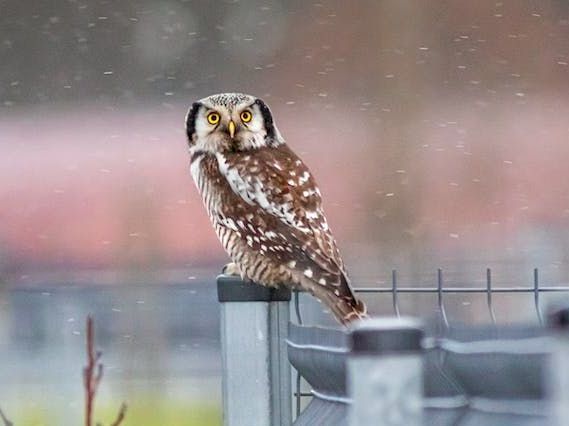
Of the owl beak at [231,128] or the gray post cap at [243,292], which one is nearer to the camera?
the gray post cap at [243,292]

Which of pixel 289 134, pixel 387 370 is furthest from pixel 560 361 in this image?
pixel 289 134

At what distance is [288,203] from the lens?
2.99 metres

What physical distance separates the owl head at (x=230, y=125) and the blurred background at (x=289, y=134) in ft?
20.6

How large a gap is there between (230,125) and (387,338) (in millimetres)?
2179

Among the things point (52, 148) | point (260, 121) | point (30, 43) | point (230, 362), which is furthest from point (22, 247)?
point (230, 362)

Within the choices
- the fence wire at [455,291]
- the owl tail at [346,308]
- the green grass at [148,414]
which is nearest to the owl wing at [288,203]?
the owl tail at [346,308]

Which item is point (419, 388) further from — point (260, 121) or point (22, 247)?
point (22, 247)

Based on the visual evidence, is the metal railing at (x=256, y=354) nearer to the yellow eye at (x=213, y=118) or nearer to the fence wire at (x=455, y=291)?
the fence wire at (x=455, y=291)

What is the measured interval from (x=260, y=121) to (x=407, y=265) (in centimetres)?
784

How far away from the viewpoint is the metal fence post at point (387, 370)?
1060 mm

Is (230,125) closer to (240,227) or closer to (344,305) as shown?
(240,227)

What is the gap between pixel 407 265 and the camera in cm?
1105

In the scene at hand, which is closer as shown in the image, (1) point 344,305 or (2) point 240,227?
(1) point 344,305

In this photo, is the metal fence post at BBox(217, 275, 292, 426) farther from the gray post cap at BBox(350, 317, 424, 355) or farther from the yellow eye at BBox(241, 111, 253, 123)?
the yellow eye at BBox(241, 111, 253, 123)
